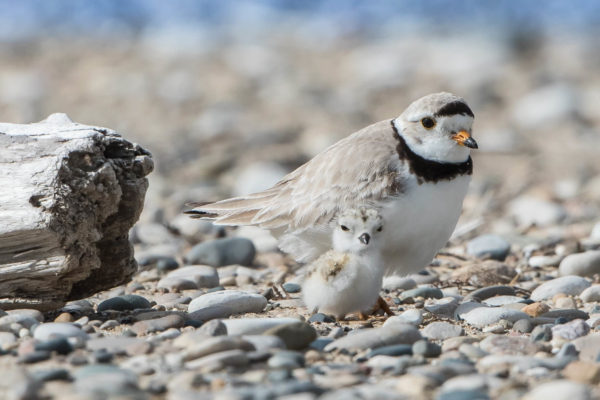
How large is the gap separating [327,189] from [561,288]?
1302mm

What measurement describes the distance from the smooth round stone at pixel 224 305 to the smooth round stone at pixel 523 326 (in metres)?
1.09

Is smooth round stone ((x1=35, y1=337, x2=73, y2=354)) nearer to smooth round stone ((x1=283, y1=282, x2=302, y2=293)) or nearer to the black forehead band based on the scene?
smooth round stone ((x1=283, y1=282, x2=302, y2=293))

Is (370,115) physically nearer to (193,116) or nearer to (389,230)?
(193,116)

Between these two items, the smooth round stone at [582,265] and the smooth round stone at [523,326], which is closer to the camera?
the smooth round stone at [523,326]

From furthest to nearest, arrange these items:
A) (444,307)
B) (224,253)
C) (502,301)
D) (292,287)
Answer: (224,253) → (292,287) → (502,301) → (444,307)

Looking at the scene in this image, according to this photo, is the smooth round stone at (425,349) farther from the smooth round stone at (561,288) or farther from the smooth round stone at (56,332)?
the smooth round stone at (561,288)

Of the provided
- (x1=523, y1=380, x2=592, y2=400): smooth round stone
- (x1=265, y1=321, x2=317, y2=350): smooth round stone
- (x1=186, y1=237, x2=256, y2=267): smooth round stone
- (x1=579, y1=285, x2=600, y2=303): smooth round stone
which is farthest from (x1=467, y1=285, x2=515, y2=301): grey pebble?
(x1=523, y1=380, x2=592, y2=400): smooth round stone

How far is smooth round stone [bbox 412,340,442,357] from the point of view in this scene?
121 inches

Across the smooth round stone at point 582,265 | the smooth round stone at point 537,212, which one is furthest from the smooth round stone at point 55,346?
the smooth round stone at point 537,212

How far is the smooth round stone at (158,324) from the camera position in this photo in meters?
3.43

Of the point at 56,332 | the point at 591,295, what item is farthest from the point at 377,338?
the point at 591,295

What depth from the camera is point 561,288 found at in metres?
4.47

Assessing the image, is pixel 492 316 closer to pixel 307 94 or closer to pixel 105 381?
pixel 105 381

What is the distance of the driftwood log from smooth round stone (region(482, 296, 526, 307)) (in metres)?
1.72
